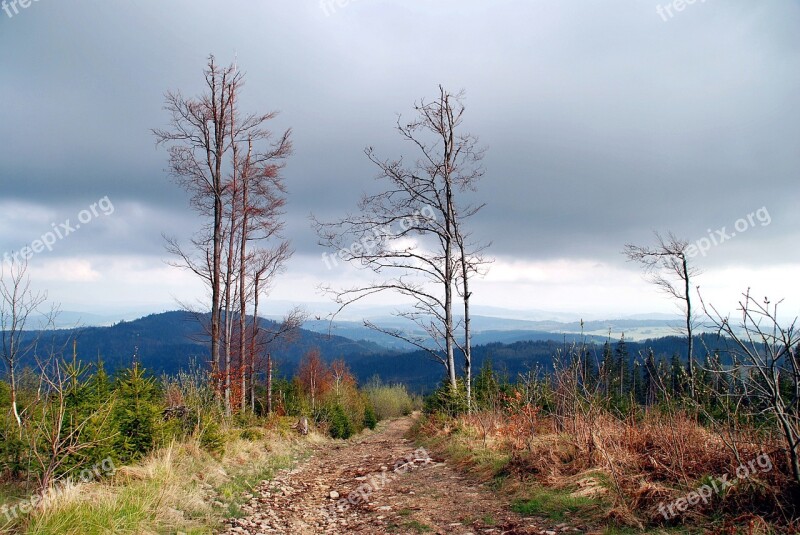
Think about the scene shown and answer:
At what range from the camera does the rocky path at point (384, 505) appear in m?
5.00

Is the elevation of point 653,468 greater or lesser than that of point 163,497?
greater

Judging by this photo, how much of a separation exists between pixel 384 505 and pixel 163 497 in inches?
104

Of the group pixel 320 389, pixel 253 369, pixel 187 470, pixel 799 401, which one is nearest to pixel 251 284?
pixel 253 369

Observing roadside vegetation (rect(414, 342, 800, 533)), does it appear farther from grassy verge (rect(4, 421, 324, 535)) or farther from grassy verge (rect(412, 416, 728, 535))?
grassy verge (rect(4, 421, 324, 535))

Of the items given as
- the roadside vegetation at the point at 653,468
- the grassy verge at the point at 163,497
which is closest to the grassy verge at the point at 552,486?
the roadside vegetation at the point at 653,468

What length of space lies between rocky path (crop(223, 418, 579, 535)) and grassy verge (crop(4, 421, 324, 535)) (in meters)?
0.39

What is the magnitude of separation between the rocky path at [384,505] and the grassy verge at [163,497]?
392mm

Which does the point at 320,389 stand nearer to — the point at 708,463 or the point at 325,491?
the point at 325,491

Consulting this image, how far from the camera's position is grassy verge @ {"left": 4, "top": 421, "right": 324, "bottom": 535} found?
13.8 ft

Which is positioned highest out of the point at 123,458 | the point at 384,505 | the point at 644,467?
the point at 644,467

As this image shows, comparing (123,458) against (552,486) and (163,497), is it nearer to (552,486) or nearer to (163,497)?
(163,497)

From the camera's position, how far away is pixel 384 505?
602cm

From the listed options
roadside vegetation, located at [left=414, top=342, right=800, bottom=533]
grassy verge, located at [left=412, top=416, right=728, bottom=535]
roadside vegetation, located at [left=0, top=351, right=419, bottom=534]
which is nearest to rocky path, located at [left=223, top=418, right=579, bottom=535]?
grassy verge, located at [left=412, top=416, right=728, bottom=535]

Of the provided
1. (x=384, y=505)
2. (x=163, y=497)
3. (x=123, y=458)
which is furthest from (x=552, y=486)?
(x=123, y=458)
